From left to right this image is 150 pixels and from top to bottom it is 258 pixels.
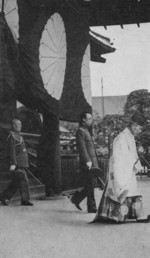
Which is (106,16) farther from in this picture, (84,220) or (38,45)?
(84,220)

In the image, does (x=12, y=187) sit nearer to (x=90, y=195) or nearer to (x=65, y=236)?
(x=90, y=195)

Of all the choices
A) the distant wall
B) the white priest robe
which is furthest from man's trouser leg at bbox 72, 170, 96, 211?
the distant wall

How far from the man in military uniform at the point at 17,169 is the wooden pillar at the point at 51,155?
138 centimetres

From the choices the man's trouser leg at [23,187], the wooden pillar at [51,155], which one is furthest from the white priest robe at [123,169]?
the wooden pillar at [51,155]

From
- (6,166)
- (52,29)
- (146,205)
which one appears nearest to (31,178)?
(6,166)

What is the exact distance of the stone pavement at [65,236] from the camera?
15.1 feet

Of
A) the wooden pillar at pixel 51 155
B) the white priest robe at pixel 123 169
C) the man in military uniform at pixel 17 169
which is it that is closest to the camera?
the white priest robe at pixel 123 169

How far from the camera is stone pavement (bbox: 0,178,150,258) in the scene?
181 inches

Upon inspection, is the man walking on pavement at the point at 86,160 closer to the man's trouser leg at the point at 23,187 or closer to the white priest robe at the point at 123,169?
the white priest robe at the point at 123,169

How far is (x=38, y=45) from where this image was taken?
8.09 meters

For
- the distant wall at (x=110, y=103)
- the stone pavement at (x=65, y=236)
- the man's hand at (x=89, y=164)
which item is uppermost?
the distant wall at (x=110, y=103)

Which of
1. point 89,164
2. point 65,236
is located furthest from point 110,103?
point 65,236

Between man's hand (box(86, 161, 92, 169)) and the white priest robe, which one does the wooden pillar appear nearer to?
man's hand (box(86, 161, 92, 169))

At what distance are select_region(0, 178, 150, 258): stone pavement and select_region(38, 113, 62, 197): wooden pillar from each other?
7.42 ft
